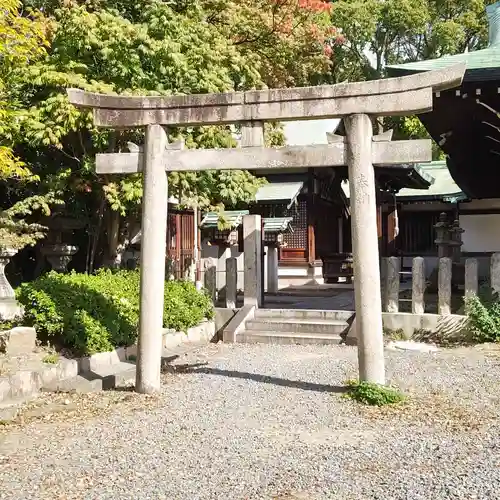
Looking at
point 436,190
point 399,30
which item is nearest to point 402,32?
point 399,30

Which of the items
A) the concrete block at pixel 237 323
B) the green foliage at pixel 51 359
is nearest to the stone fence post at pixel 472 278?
the concrete block at pixel 237 323

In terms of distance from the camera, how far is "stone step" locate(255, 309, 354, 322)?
11164 mm

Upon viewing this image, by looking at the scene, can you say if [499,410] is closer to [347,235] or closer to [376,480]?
[376,480]

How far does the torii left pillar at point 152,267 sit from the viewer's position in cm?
697

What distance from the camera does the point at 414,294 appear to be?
35.6ft

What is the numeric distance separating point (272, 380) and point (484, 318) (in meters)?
4.20

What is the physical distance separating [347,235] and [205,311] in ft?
42.6

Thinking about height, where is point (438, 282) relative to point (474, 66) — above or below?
below

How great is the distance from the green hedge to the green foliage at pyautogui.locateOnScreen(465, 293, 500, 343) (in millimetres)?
5110

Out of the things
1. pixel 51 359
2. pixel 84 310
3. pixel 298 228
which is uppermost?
pixel 298 228

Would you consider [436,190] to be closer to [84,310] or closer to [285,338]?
[285,338]

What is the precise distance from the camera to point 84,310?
27.6 feet

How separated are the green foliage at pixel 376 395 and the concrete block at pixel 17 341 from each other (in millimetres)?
4257

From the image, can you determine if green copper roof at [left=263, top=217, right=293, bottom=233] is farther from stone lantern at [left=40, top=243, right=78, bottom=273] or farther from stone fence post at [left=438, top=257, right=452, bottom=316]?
stone lantern at [left=40, top=243, right=78, bottom=273]
